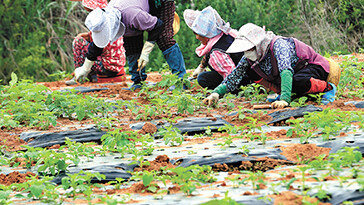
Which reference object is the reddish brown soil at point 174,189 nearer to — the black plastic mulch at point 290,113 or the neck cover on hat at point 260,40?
the black plastic mulch at point 290,113

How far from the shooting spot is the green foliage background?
7.53 metres

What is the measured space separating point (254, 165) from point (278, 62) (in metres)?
1.48

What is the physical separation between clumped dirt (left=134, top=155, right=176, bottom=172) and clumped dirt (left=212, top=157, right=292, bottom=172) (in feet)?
0.84

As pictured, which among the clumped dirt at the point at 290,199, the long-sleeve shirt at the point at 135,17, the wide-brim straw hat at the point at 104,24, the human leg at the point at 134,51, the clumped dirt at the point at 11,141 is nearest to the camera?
the clumped dirt at the point at 290,199

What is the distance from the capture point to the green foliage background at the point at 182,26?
7527mm

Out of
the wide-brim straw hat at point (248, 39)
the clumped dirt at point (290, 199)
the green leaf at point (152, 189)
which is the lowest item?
the green leaf at point (152, 189)

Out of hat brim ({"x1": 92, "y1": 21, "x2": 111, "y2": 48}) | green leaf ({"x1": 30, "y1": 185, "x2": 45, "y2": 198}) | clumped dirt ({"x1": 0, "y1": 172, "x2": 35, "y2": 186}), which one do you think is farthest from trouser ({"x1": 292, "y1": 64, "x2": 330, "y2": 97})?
green leaf ({"x1": 30, "y1": 185, "x2": 45, "y2": 198})

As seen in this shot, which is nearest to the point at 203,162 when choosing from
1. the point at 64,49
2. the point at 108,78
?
the point at 108,78

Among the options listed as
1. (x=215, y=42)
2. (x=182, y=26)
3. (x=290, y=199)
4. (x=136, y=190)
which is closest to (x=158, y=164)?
(x=136, y=190)

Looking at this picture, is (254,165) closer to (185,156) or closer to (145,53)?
(185,156)

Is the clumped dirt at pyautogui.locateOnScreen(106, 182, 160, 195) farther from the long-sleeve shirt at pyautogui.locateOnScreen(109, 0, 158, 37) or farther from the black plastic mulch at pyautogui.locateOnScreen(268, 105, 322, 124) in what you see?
the long-sleeve shirt at pyautogui.locateOnScreen(109, 0, 158, 37)

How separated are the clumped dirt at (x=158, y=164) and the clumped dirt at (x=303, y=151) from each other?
1.94ft

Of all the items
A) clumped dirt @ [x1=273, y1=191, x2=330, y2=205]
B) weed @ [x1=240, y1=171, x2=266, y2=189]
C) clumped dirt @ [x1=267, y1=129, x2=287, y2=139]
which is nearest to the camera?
clumped dirt @ [x1=273, y1=191, x2=330, y2=205]

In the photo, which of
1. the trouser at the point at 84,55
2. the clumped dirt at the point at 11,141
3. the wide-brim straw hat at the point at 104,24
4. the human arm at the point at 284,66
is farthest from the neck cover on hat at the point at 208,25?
the clumped dirt at the point at 11,141
